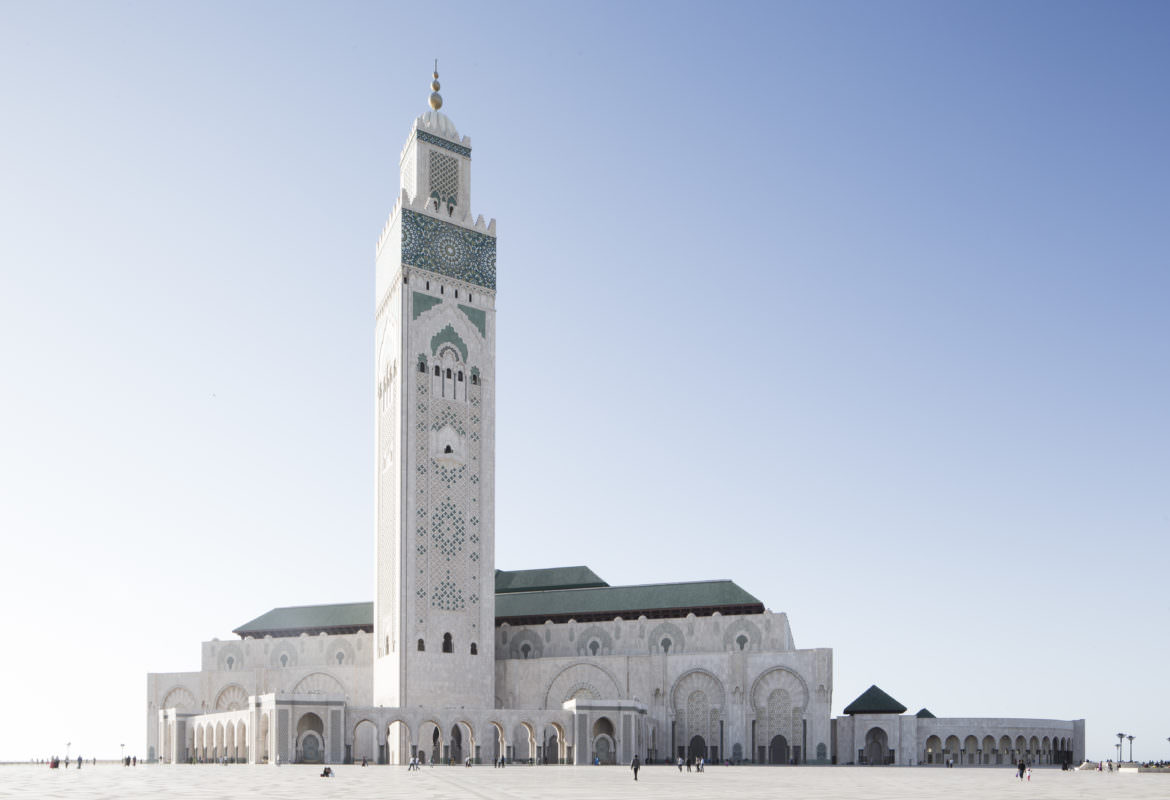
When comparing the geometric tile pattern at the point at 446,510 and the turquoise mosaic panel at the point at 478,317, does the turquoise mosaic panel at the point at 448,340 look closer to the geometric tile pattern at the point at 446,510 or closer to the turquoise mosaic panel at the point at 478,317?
the geometric tile pattern at the point at 446,510

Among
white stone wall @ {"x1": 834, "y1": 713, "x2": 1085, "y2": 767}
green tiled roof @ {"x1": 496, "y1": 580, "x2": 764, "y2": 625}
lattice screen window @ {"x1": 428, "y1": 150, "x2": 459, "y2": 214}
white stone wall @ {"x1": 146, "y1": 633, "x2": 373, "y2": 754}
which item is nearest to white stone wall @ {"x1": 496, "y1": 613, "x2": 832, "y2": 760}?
green tiled roof @ {"x1": 496, "y1": 580, "x2": 764, "y2": 625}

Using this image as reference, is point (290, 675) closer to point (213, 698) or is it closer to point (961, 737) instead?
point (213, 698)

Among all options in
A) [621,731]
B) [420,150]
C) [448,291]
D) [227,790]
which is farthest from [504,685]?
[227,790]

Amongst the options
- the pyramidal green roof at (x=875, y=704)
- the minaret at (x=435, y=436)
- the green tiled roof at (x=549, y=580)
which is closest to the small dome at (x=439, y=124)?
the minaret at (x=435, y=436)

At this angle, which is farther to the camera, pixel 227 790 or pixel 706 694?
pixel 706 694

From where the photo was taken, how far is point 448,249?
56.6m

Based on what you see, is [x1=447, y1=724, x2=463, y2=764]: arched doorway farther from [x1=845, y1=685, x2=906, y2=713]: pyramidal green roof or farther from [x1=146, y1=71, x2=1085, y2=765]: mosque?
[x1=845, y1=685, x2=906, y2=713]: pyramidal green roof

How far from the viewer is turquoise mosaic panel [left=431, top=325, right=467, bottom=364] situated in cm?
5512

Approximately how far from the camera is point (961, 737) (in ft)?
168

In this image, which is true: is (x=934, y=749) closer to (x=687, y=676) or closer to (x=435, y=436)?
(x=687, y=676)

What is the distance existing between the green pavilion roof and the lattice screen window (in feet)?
64.8

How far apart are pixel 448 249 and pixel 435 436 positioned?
9.23 meters

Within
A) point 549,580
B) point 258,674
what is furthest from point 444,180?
point 258,674

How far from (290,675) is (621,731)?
1759 centimetres
